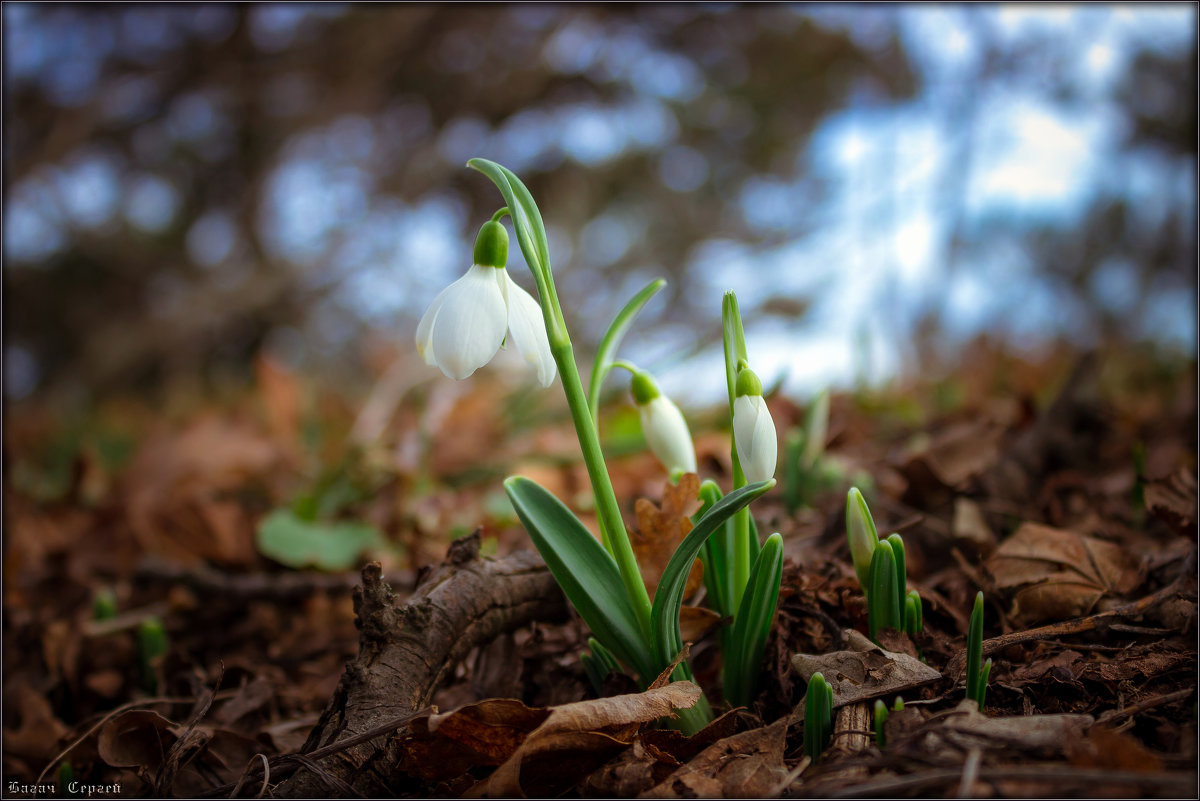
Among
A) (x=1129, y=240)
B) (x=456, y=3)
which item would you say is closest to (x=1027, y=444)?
(x=456, y=3)

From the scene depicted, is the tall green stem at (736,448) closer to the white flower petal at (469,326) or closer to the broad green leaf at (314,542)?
the white flower petal at (469,326)

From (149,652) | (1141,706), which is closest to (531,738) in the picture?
(1141,706)

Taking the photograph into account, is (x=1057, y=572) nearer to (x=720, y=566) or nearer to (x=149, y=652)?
(x=720, y=566)

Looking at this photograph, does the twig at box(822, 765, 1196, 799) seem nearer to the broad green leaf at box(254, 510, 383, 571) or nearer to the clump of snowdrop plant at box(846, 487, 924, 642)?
the clump of snowdrop plant at box(846, 487, 924, 642)

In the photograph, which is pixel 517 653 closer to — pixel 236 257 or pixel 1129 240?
pixel 236 257

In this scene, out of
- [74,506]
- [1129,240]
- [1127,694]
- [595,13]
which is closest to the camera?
[1127,694]

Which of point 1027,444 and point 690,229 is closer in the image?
point 1027,444
